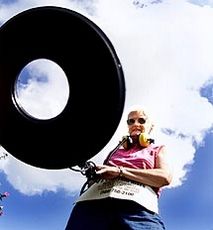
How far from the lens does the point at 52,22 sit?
3373 millimetres

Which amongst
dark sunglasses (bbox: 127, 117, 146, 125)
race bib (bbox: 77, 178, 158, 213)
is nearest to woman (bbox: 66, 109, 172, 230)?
race bib (bbox: 77, 178, 158, 213)

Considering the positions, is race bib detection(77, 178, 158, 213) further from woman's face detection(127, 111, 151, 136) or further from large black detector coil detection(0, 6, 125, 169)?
woman's face detection(127, 111, 151, 136)

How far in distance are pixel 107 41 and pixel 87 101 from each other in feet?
1.51

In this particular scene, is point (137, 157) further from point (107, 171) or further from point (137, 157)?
point (107, 171)

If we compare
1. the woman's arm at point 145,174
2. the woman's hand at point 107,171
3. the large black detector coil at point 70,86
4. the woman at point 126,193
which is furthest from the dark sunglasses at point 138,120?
the woman's hand at point 107,171

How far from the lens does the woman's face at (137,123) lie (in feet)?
11.1

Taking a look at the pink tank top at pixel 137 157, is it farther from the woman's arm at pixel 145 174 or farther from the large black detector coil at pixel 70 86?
the large black detector coil at pixel 70 86

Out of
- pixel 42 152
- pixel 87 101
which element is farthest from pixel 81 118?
pixel 42 152

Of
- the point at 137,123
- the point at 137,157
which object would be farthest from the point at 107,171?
the point at 137,123

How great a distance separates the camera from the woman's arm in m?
3.02

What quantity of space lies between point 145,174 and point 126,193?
19cm

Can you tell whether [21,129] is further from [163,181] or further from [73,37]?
[163,181]

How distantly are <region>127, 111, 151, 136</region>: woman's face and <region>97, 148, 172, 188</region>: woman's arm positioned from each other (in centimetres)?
30

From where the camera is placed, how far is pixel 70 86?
132 inches
